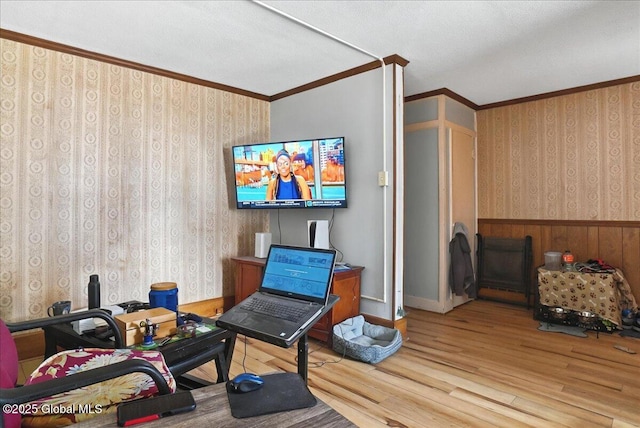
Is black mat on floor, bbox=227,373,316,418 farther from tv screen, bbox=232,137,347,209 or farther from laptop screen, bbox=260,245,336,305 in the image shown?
tv screen, bbox=232,137,347,209

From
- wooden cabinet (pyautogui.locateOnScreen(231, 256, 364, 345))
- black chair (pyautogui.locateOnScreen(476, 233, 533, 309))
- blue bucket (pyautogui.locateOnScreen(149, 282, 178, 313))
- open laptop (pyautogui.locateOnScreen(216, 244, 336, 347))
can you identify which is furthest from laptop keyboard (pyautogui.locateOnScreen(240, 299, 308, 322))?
black chair (pyautogui.locateOnScreen(476, 233, 533, 309))

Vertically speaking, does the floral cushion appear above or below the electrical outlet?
below

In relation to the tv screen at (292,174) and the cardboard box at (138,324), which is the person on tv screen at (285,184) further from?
the cardboard box at (138,324)

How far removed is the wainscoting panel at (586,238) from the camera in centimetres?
374

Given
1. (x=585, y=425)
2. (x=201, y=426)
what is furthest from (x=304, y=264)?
(x=585, y=425)

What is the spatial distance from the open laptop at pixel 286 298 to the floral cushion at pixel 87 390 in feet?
1.16

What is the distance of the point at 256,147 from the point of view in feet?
12.2

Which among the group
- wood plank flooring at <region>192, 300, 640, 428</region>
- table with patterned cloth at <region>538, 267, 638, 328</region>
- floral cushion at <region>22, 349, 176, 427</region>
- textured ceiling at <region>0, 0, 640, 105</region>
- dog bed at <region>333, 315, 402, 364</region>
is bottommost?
wood plank flooring at <region>192, 300, 640, 428</region>

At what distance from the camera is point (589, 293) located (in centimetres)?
354

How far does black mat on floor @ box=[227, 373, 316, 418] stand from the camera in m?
0.91

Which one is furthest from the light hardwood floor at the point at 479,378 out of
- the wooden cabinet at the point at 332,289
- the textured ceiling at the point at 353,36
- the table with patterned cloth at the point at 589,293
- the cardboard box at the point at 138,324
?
the textured ceiling at the point at 353,36

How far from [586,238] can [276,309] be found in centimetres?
386

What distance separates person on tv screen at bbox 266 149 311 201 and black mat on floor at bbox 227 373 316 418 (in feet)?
8.49

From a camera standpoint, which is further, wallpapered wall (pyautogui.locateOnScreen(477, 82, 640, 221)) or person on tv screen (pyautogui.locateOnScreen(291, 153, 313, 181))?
wallpapered wall (pyautogui.locateOnScreen(477, 82, 640, 221))
